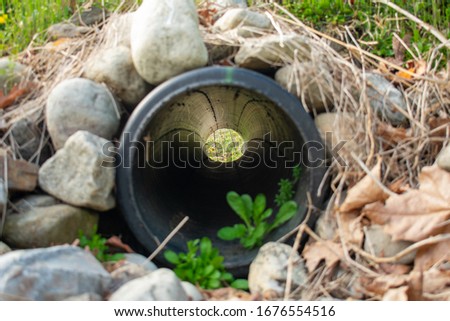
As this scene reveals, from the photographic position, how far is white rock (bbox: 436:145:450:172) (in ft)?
10.1

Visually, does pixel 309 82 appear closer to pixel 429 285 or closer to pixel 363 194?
pixel 363 194

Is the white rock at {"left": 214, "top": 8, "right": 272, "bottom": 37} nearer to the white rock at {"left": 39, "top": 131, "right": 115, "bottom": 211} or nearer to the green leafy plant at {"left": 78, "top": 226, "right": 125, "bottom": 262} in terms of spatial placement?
the white rock at {"left": 39, "top": 131, "right": 115, "bottom": 211}

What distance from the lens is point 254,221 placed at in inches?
138

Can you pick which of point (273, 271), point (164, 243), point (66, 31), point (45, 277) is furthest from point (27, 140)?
point (273, 271)

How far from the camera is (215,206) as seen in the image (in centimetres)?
412

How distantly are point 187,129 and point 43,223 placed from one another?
1.61 metres

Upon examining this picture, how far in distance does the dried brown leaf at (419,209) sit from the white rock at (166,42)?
122 centimetres

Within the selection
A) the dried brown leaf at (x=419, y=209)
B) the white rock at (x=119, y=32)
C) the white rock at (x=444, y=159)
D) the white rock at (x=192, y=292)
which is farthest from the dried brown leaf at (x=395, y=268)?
the white rock at (x=119, y=32)

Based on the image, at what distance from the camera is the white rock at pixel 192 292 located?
2.75 meters

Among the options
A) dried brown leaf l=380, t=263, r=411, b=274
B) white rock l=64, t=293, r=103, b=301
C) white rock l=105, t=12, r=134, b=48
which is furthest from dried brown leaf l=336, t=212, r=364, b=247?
white rock l=105, t=12, r=134, b=48

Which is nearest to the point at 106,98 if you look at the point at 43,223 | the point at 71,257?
the point at 43,223

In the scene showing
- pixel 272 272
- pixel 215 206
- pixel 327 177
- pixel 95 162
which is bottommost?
pixel 215 206

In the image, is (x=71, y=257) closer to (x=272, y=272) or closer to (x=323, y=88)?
(x=272, y=272)
